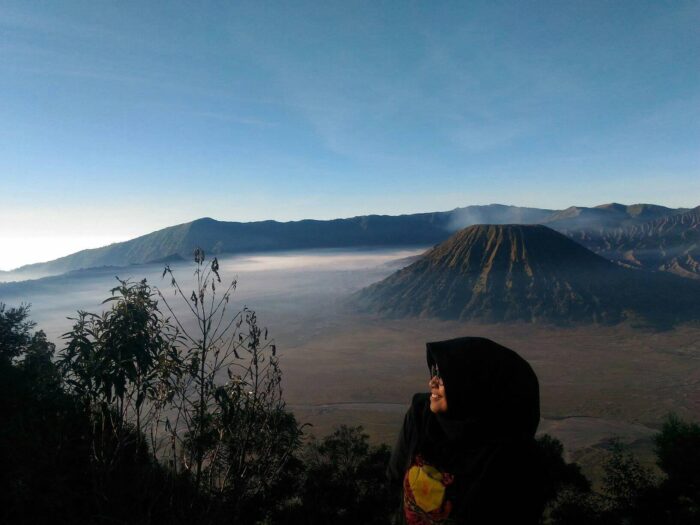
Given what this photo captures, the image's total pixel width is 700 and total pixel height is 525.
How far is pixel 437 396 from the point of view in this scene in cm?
201

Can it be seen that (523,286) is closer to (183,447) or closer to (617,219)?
(183,447)

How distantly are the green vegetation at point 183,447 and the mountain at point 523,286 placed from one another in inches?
2586

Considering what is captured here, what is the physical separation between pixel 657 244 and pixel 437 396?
161m

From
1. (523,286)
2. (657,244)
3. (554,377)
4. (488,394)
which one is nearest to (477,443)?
(488,394)

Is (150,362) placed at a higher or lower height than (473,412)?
lower

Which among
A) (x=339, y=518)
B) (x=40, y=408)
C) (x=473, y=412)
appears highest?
(x=473, y=412)

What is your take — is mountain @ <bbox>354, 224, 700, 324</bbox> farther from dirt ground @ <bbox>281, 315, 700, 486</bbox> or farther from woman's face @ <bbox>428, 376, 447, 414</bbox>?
woman's face @ <bbox>428, 376, 447, 414</bbox>

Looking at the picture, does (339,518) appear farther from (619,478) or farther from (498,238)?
(498,238)

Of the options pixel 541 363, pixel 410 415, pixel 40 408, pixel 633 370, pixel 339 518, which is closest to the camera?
pixel 410 415

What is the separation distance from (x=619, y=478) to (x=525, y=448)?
14446 millimetres

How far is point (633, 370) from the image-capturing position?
50750 mm

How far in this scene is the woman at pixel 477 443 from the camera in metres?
1.77

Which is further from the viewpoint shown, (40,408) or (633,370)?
(633,370)

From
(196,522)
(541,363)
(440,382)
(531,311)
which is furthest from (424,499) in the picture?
(531,311)
